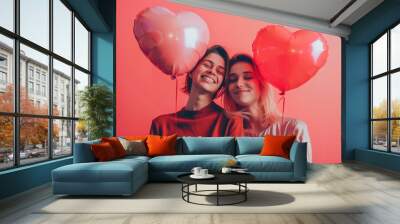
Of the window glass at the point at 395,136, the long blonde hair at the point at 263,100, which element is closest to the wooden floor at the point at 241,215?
the window glass at the point at 395,136

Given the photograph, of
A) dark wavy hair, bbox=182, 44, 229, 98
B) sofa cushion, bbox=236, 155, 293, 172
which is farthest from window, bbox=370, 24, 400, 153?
dark wavy hair, bbox=182, 44, 229, 98

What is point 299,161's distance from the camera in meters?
5.54

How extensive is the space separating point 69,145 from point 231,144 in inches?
116

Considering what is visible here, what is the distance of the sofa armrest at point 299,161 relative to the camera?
5504 mm

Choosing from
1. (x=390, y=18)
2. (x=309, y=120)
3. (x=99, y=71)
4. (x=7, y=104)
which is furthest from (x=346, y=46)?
(x=7, y=104)

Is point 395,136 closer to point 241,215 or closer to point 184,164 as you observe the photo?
point 184,164

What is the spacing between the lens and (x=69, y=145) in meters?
6.76

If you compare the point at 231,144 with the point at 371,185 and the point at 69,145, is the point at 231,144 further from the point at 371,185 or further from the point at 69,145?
the point at 69,145

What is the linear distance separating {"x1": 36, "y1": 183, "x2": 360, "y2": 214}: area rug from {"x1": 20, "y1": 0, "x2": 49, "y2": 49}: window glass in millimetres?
2380

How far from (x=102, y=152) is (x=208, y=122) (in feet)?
10.8

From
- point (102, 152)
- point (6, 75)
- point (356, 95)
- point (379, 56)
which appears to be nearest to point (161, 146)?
point (102, 152)

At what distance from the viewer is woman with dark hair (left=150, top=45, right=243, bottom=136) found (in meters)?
8.09

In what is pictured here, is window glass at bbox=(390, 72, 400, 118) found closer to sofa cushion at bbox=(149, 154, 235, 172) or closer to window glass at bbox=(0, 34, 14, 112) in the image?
sofa cushion at bbox=(149, 154, 235, 172)

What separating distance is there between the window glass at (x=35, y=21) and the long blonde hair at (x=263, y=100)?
3.88 meters
